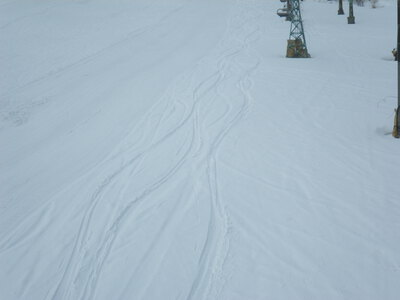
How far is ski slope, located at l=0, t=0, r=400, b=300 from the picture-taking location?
14.3ft

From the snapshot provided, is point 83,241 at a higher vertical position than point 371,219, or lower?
higher

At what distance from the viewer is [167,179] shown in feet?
20.7

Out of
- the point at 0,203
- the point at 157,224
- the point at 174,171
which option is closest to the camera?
the point at 157,224

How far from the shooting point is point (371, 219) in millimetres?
5004

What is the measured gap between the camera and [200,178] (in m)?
6.30

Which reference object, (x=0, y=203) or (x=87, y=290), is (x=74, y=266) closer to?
(x=87, y=290)

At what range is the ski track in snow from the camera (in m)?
4.45

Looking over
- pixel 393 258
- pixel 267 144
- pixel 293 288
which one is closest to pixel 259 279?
pixel 293 288

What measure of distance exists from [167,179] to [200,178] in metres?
0.59

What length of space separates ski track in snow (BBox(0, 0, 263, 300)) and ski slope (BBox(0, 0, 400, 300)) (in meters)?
0.03

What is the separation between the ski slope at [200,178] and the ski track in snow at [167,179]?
27mm

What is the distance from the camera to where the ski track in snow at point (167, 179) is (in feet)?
14.6

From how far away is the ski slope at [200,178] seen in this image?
4.35 m

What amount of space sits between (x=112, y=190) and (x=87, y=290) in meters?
2.08
